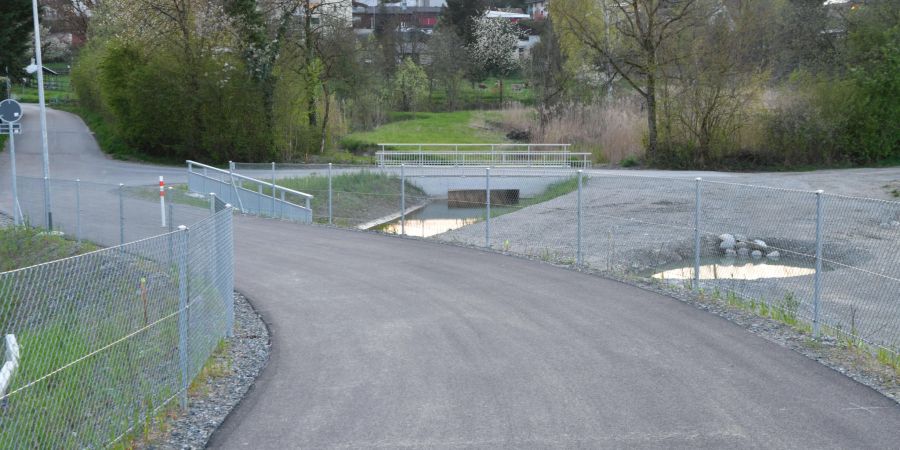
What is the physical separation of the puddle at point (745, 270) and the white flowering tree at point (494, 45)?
214 feet

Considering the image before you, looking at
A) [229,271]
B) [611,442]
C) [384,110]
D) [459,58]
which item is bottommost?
[611,442]

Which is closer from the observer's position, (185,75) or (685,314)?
(685,314)

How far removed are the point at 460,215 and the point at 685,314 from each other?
16.4 m

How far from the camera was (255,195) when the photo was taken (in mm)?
25719

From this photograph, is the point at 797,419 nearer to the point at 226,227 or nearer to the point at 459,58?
the point at 226,227

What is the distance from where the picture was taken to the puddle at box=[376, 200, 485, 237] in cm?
2342

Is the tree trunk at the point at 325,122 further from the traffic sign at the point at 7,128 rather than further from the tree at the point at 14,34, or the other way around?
the traffic sign at the point at 7,128

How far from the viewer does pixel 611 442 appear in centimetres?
720

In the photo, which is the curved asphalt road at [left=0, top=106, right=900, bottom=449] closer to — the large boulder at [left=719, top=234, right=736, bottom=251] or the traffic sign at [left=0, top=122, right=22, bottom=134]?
the large boulder at [left=719, top=234, right=736, bottom=251]

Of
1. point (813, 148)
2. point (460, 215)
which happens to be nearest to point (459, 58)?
point (813, 148)

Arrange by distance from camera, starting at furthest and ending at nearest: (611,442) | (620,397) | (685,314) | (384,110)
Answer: (384,110) < (685,314) < (620,397) < (611,442)

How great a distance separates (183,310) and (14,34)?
1749 inches

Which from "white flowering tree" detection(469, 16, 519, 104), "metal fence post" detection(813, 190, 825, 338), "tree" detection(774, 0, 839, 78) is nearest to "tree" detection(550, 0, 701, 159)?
"tree" detection(774, 0, 839, 78)

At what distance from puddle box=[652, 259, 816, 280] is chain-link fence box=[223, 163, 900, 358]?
37 mm
